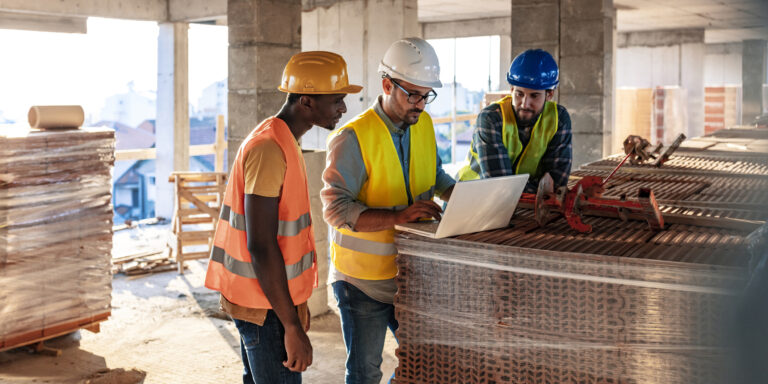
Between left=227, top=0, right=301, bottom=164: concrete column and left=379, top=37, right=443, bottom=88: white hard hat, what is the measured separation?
15.4 feet

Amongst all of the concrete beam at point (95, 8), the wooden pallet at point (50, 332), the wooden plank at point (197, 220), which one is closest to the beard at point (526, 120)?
the wooden pallet at point (50, 332)

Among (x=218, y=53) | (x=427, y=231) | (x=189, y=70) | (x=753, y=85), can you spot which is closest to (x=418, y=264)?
(x=427, y=231)

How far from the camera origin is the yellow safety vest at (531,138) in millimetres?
3799

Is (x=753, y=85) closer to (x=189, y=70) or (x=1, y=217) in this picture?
(x=189, y=70)

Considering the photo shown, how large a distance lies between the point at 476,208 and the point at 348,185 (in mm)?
681

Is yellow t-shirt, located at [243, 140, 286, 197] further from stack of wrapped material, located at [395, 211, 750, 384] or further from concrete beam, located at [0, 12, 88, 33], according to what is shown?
concrete beam, located at [0, 12, 88, 33]

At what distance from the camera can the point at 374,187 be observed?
2.99 meters

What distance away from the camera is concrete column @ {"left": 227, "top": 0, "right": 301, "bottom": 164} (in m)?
7.47

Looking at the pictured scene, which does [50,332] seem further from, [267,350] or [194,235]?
[267,350]

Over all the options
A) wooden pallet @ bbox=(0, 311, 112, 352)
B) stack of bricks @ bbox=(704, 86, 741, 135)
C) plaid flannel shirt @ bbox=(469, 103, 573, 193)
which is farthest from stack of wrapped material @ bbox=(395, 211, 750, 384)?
stack of bricks @ bbox=(704, 86, 741, 135)

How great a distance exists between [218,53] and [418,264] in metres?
18.7

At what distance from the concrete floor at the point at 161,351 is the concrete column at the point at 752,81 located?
2268cm

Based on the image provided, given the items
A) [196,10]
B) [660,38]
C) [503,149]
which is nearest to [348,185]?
[503,149]

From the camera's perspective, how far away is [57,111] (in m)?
6.26
